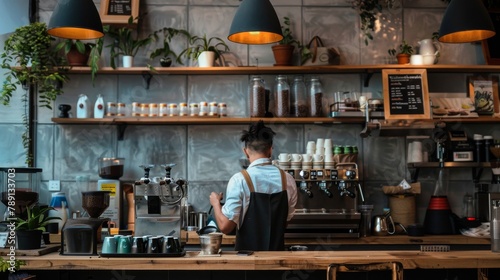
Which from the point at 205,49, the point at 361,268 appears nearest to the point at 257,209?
the point at 361,268

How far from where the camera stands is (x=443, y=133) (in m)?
5.36

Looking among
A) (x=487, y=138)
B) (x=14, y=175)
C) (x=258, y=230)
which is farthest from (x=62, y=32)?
(x=487, y=138)

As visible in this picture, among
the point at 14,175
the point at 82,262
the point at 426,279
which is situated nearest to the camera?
the point at 82,262

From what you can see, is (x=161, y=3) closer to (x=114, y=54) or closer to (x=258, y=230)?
(x=114, y=54)

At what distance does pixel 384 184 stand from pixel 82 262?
3.08 metres

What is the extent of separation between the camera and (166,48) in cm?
559

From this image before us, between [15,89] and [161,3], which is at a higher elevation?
[161,3]

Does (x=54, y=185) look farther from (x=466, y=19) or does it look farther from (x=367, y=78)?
(x=466, y=19)

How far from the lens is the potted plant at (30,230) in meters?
3.46

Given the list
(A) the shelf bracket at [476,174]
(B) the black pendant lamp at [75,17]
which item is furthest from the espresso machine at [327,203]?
(B) the black pendant lamp at [75,17]

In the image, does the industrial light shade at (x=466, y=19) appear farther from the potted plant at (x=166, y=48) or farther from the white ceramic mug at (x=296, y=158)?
the potted plant at (x=166, y=48)

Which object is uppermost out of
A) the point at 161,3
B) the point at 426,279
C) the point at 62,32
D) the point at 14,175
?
the point at 161,3

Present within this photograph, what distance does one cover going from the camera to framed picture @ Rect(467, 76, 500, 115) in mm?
5566

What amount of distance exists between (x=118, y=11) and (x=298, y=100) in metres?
1.69
